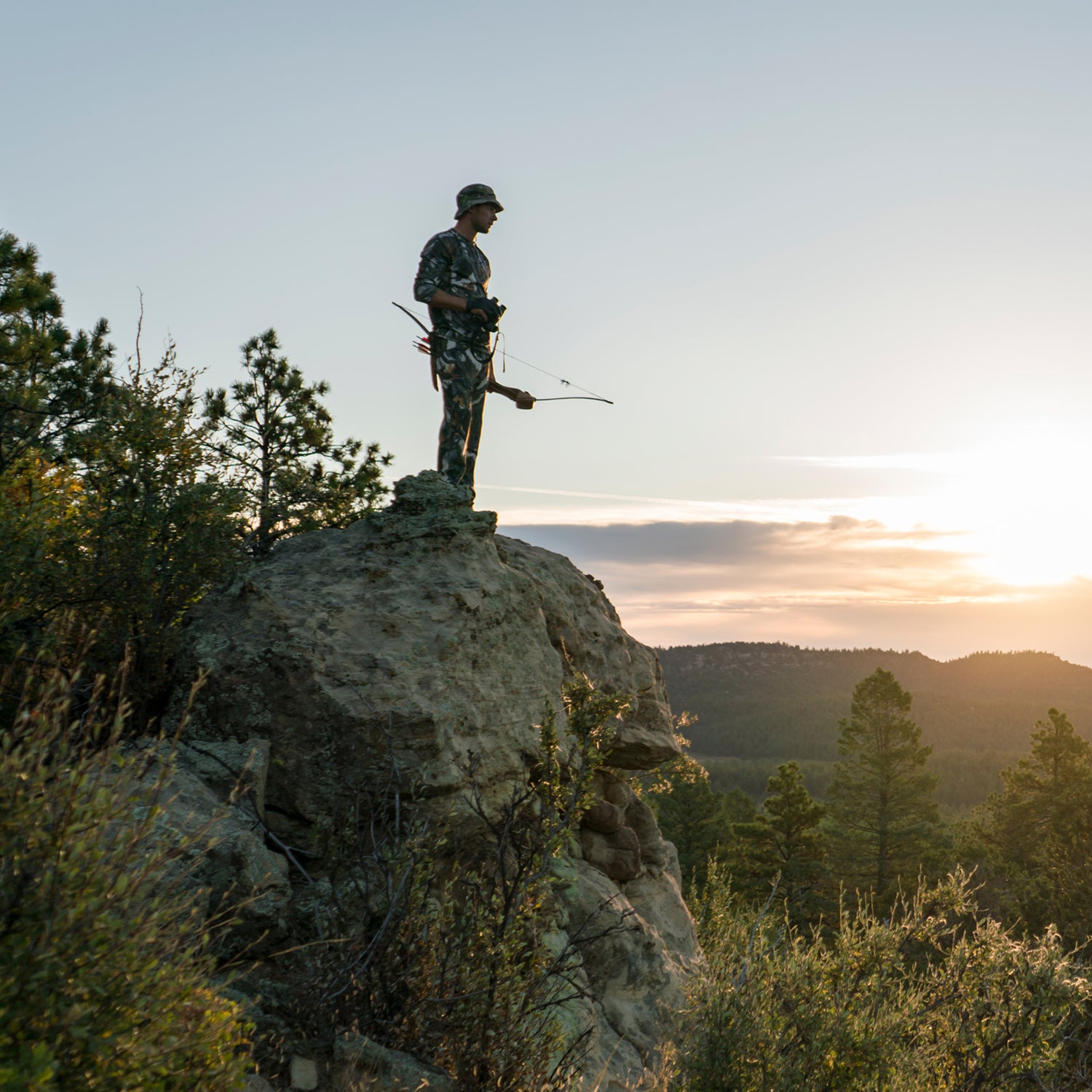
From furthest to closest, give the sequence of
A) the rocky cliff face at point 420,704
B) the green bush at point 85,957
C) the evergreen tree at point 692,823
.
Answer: the evergreen tree at point 692,823, the rocky cliff face at point 420,704, the green bush at point 85,957

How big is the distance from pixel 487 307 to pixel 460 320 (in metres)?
0.35

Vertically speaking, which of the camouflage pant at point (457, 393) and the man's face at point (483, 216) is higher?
the man's face at point (483, 216)

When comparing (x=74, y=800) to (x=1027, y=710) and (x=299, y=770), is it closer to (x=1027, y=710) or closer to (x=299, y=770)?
(x=299, y=770)

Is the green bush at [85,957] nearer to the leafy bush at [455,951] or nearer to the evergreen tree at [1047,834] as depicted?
the leafy bush at [455,951]

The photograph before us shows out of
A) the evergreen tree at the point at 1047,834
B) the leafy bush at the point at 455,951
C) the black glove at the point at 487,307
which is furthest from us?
the evergreen tree at the point at 1047,834

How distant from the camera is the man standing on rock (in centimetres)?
845

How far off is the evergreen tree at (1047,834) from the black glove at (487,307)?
22.4m

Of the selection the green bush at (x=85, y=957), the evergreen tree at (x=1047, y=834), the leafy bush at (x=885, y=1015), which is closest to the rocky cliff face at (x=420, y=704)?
the leafy bush at (x=885, y=1015)

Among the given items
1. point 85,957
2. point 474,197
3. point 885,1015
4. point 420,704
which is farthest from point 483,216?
point 885,1015

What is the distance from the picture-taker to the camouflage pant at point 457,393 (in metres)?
8.47

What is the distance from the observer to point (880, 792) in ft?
107

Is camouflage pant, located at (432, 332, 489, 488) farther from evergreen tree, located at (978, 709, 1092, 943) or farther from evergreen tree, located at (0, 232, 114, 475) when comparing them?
evergreen tree, located at (978, 709, 1092, 943)

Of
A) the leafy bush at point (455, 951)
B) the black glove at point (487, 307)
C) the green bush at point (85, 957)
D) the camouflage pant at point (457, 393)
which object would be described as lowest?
the leafy bush at point (455, 951)

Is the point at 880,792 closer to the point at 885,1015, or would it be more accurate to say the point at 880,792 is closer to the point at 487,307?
the point at 885,1015
